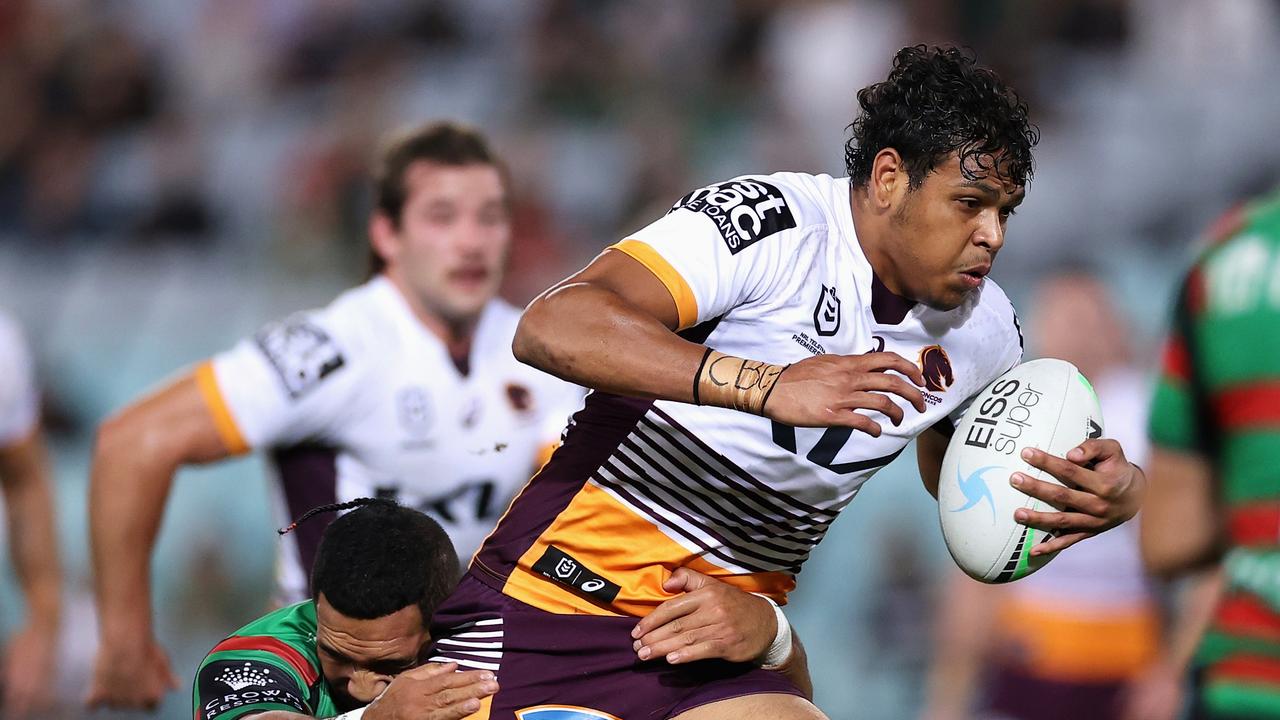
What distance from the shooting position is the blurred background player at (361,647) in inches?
136

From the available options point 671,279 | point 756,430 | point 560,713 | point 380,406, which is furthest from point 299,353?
point 671,279

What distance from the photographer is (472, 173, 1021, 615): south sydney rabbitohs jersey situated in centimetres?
347

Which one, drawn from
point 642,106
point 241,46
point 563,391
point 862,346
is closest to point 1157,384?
point 862,346

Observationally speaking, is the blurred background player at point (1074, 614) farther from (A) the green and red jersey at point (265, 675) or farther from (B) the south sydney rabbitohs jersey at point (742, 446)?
(A) the green and red jersey at point (265, 675)

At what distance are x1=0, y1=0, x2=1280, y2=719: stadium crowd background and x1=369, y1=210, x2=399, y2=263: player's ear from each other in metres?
3.92

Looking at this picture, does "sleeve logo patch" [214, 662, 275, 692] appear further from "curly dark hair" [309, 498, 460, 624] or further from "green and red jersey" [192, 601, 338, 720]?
"curly dark hair" [309, 498, 460, 624]

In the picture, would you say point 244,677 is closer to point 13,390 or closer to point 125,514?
point 125,514

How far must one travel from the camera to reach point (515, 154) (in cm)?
1059

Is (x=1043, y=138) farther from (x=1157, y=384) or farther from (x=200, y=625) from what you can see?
(x=1157, y=384)

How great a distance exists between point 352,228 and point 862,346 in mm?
6993

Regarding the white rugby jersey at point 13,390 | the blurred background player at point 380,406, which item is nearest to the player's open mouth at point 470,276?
the blurred background player at point 380,406

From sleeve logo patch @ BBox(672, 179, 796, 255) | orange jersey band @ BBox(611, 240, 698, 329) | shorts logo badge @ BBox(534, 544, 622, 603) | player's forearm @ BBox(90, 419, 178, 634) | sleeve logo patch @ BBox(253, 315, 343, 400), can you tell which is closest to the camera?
orange jersey band @ BBox(611, 240, 698, 329)

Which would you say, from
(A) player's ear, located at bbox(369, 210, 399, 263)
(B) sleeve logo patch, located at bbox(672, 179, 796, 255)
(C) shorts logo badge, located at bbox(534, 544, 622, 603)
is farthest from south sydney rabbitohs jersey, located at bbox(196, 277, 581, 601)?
(B) sleeve logo patch, located at bbox(672, 179, 796, 255)

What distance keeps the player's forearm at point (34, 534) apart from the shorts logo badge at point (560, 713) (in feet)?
10.6
